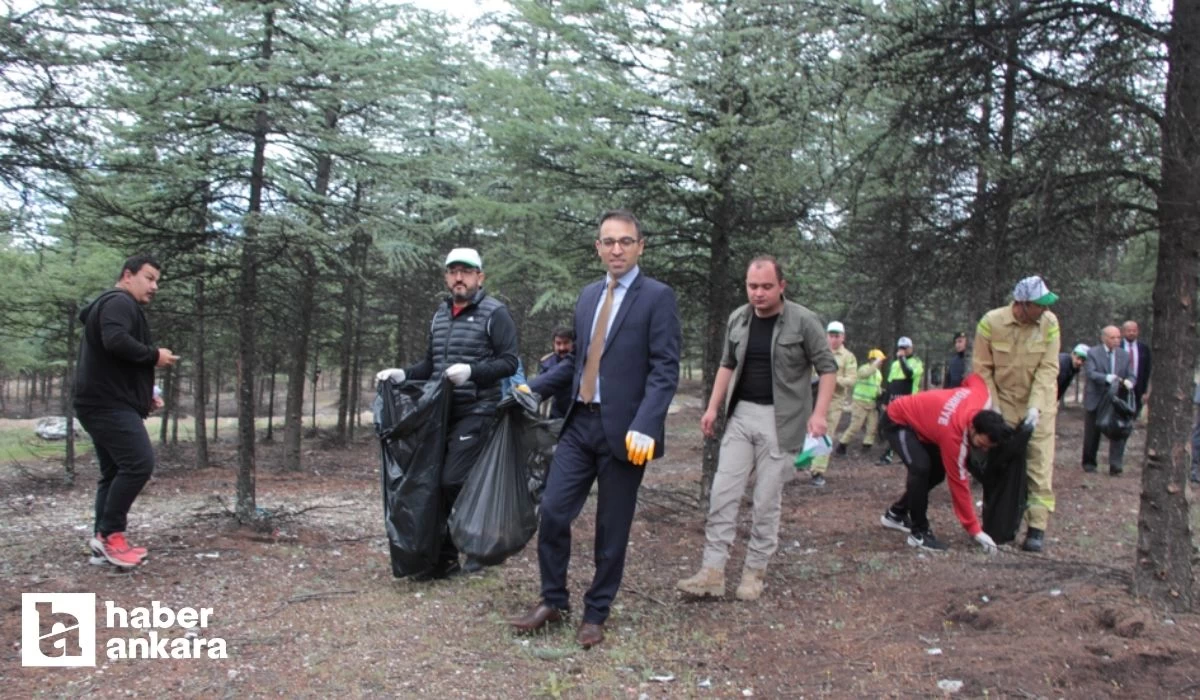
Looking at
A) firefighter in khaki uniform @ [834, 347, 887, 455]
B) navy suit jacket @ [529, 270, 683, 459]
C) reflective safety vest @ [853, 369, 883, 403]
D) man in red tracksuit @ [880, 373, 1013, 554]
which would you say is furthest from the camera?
reflective safety vest @ [853, 369, 883, 403]

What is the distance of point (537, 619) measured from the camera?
13.3 feet

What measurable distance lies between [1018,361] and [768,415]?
7.44 feet

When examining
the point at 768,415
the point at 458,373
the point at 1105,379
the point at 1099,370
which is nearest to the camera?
the point at 458,373

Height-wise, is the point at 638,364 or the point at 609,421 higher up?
the point at 638,364

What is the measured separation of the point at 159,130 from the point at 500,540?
4.63 m

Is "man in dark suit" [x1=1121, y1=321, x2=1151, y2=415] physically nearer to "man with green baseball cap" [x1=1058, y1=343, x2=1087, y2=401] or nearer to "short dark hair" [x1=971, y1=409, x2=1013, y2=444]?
"man with green baseball cap" [x1=1058, y1=343, x2=1087, y2=401]

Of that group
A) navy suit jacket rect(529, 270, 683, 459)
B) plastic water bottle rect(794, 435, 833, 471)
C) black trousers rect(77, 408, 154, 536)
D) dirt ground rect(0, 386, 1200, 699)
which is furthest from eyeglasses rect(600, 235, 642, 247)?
black trousers rect(77, 408, 154, 536)

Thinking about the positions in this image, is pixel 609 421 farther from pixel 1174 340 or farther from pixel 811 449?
pixel 1174 340

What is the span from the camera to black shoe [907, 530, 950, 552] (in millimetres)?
5836

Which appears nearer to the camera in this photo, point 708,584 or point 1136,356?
point 708,584

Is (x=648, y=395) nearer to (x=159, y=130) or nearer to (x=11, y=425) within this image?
(x=159, y=130)

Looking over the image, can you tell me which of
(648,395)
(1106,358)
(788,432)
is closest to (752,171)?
(788,432)

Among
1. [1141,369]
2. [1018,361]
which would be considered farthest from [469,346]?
[1141,369]

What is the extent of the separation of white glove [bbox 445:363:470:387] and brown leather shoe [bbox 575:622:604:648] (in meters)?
1.67
